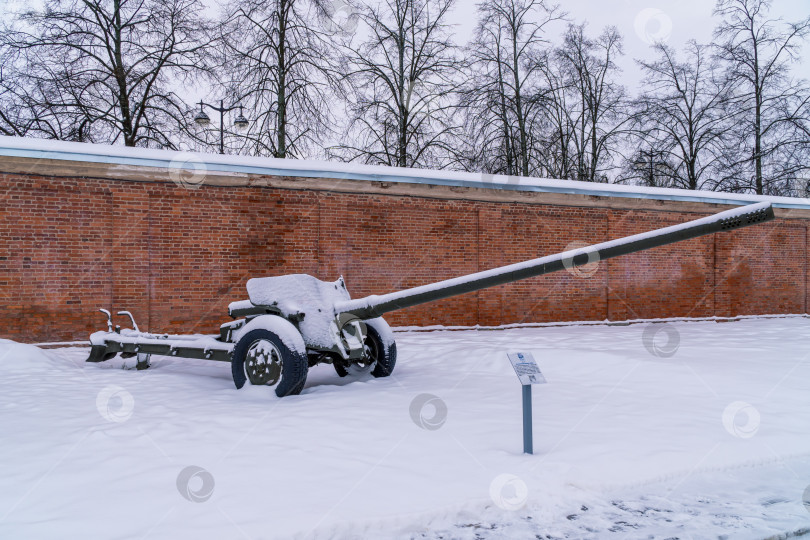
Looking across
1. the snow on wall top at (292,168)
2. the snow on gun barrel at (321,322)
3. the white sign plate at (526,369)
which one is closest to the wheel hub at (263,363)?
the snow on gun barrel at (321,322)

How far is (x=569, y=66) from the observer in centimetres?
2484

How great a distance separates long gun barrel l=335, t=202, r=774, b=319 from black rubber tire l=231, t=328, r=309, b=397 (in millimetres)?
823

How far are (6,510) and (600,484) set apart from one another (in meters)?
3.31

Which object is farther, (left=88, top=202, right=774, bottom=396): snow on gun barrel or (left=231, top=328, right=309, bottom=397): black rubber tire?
(left=231, top=328, right=309, bottom=397): black rubber tire

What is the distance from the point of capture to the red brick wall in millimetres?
8797

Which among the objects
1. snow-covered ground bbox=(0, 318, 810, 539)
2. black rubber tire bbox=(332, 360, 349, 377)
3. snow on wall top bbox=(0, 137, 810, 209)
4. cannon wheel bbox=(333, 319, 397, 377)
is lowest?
snow-covered ground bbox=(0, 318, 810, 539)

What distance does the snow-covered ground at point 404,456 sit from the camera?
2.84 m

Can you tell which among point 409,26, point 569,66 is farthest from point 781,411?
point 569,66

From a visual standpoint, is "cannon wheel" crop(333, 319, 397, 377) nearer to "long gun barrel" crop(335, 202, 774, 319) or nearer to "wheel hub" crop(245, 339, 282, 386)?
"long gun barrel" crop(335, 202, 774, 319)

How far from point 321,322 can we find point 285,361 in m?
0.66

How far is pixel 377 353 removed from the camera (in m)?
6.44

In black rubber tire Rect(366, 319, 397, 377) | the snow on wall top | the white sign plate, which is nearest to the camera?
the white sign plate

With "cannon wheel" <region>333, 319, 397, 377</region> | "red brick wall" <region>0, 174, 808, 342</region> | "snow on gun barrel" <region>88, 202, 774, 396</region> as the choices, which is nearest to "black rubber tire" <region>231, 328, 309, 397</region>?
"snow on gun barrel" <region>88, 202, 774, 396</region>

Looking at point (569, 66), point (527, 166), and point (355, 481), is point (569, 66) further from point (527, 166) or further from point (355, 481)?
point (355, 481)
